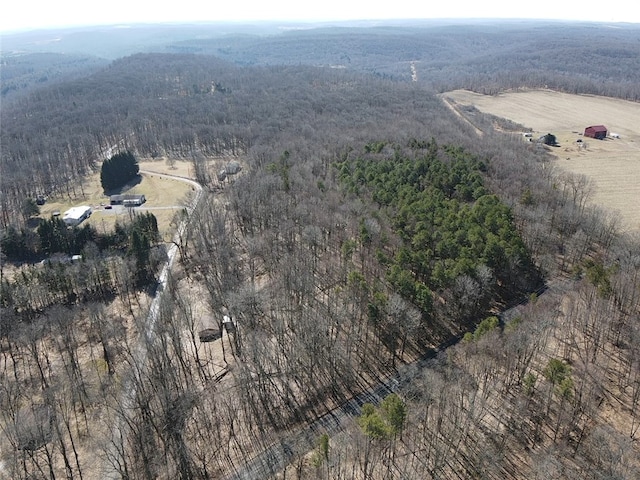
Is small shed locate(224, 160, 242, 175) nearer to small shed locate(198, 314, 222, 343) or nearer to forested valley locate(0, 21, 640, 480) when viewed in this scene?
forested valley locate(0, 21, 640, 480)

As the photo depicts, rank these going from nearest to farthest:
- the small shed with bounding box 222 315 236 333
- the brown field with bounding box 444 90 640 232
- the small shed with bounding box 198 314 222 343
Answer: the small shed with bounding box 222 315 236 333 < the small shed with bounding box 198 314 222 343 < the brown field with bounding box 444 90 640 232

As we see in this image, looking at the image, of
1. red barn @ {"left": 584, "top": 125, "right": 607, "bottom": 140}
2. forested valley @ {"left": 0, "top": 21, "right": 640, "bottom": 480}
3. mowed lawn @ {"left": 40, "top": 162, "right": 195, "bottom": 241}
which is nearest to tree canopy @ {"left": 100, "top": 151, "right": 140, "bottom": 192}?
mowed lawn @ {"left": 40, "top": 162, "right": 195, "bottom": 241}

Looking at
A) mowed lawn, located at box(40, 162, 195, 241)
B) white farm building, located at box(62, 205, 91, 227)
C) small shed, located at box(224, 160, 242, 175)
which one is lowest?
mowed lawn, located at box(40, 162, 195, 241)

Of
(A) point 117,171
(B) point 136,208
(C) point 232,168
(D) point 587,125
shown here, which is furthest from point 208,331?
(D) point 587,125

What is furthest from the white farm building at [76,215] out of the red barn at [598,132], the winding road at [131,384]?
the red barn at [598,132]

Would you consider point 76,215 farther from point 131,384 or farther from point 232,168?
point 131,384

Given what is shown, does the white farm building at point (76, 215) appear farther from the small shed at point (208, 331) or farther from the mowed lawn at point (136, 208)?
the small shed at point (208, 331)

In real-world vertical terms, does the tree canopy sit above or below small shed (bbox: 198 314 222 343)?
above

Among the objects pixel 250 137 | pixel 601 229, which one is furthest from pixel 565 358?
pixel 250 137
